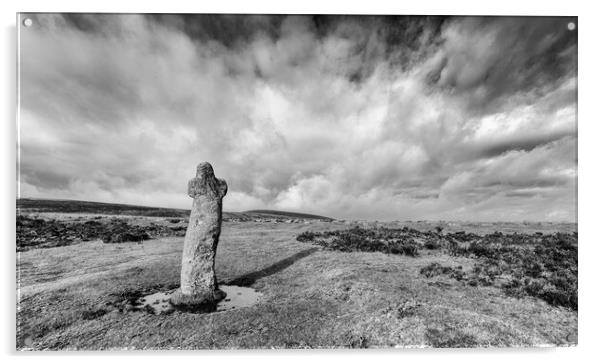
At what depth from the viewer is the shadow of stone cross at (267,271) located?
32.8 ft

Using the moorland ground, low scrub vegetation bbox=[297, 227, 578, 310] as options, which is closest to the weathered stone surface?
the moorland ground

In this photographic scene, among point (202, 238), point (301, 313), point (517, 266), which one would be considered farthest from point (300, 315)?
point (517, 266)

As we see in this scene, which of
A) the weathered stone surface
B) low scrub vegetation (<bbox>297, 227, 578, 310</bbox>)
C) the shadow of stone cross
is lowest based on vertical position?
the shadow of stone cross

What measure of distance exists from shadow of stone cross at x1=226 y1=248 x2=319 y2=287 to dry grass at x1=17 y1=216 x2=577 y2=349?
0.12 metres

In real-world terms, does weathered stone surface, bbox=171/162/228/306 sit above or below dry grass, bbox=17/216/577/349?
above

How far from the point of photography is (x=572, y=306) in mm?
7809

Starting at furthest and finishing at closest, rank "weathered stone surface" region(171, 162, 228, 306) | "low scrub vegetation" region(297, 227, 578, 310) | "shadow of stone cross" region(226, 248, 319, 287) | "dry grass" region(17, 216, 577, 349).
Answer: "shadow of stone cross" region(226, 248, 319, 287), "low scrub vegetation" region(297, 227, 578, 310), "weathered stone surface" region(171, 162, 228, 306), "dry grass" region(17, 216, 577, 349)

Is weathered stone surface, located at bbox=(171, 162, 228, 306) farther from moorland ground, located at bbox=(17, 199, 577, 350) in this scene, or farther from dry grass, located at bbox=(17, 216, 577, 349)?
moorland ground, located at bbox=(17, 199, 577, 350)

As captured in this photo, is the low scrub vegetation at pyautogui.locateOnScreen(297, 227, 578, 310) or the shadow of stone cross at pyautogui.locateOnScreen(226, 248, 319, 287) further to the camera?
the shadow of stone cross at pyautogui.locateOnScreen(226, 248, 319, 287)

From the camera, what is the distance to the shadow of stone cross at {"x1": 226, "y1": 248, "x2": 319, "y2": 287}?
10005 mm

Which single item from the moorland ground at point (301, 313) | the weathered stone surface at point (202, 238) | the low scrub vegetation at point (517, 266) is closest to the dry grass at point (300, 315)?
the moorland ground at point (301, 313)

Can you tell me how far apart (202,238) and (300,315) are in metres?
3.33

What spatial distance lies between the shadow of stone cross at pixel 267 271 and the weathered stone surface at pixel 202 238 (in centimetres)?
152

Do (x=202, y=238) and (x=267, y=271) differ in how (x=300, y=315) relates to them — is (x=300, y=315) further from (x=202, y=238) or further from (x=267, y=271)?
(x=267, y=271)
